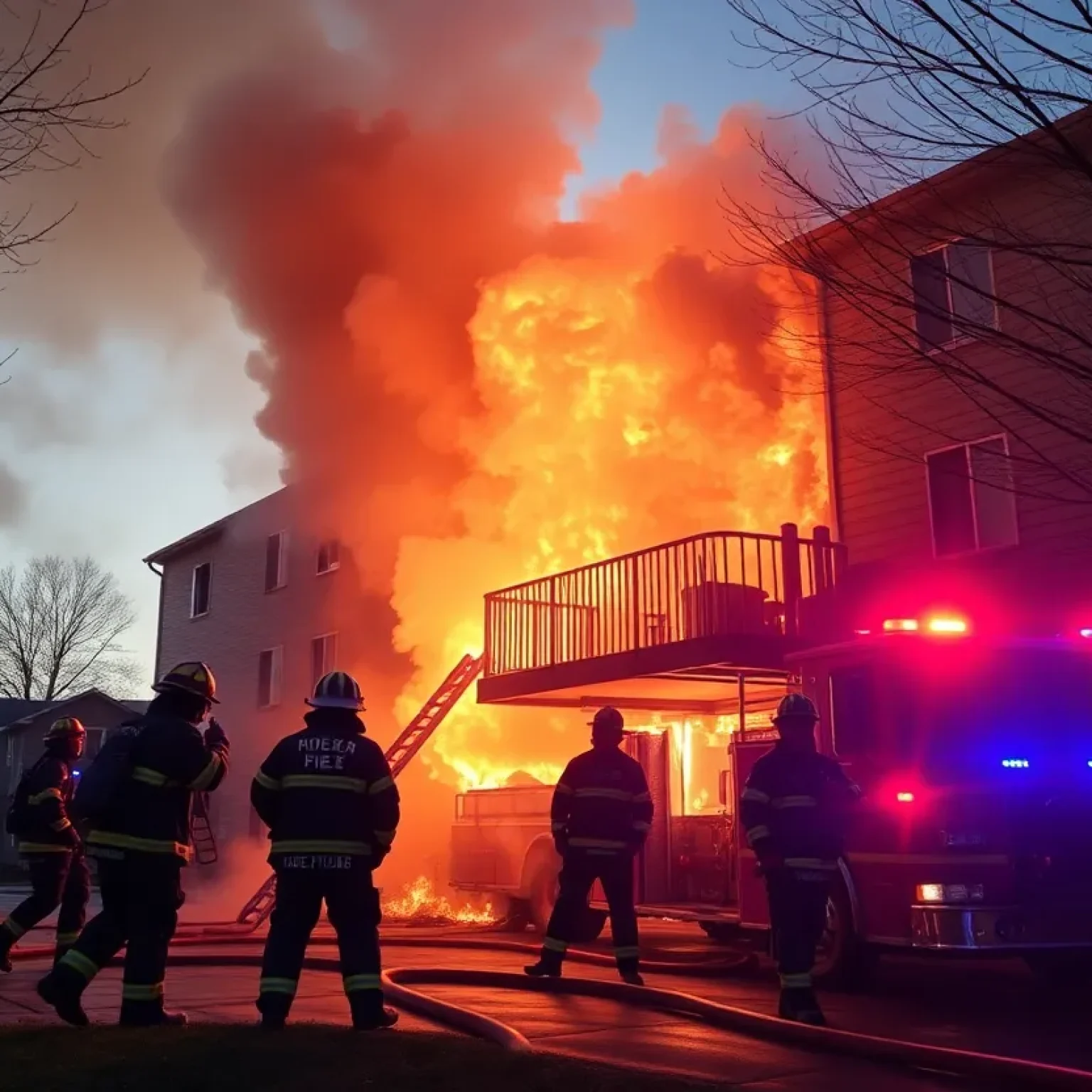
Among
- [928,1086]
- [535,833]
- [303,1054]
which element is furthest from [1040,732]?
[535,833]

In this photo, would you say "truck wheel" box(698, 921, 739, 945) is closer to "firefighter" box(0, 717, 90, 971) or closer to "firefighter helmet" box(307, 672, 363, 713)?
"firefighter" box(0, 717, 90, 971)

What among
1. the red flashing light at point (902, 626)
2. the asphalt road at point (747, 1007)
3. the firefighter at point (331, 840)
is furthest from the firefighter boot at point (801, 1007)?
the red flashing light at point (902, 626)

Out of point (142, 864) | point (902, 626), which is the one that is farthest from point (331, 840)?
point (902, 626)

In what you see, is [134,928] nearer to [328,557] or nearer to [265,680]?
[328,557]

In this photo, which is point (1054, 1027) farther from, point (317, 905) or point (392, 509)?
point (392, 509)

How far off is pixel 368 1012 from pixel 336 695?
133 centimetres

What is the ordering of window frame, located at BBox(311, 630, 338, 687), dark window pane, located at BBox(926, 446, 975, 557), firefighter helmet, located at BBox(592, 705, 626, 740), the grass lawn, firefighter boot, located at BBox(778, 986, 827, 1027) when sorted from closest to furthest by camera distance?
the grass lawn, firefighter boot, located at BBox(778, 986, 827, 1027), firefighter helmet, located at BBox(592, 705, 626, 740), dark window pane, located at BBox(926, 446, 975, 557), window frame, located at BBox(311, 630, 338, 687)

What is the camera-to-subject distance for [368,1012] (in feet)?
17.4

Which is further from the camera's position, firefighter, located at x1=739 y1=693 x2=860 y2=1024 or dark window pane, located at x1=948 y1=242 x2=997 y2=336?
dark window pane, located at x1=948 y1=242 x2=997 y2=336

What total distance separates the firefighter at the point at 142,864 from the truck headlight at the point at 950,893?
3803mm

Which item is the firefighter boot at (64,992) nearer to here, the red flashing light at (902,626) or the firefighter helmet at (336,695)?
the firefighter helmet at (336,695)

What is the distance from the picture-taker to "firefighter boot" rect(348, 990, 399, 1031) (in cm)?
527

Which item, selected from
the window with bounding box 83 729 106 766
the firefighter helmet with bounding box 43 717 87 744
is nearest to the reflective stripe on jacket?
the firefighter helmet with bounding box 43 717 87 744

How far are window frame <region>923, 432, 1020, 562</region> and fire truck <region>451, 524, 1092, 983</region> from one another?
20.8 inches
